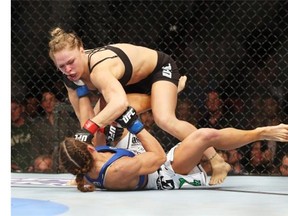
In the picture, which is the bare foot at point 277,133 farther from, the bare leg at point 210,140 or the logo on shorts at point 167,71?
the logo on shorts at point 167,71

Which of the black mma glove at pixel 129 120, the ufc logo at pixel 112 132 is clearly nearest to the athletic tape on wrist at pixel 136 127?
the black mma glove at pixel 129 120

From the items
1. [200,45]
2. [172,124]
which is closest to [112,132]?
[172,124]

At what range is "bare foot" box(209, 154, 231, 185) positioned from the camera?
2.36 meters

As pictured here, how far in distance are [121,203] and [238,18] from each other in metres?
2.04

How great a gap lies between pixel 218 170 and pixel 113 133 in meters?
0.50

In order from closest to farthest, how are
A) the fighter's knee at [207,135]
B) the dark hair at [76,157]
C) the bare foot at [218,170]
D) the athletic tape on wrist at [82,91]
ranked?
1. the dark hair at [76,157]
2. the fighter's knee at [207,135]
3. the bare foot at [218,170]
4. the athletic tape on wrist at [82,91]

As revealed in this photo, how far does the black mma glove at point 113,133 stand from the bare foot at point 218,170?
1.44 feet

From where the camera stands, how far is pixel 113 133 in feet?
8.29

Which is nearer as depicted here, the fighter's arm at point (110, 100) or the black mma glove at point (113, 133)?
the fighter's arm at point (110, 100)

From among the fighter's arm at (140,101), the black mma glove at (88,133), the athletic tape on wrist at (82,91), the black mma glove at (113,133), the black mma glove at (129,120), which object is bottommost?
the black mma glove at (113,133)

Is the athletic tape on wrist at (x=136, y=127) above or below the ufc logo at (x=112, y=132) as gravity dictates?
above

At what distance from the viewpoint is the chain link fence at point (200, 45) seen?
3.42 meters

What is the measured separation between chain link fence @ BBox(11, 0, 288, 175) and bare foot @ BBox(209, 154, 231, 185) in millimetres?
968

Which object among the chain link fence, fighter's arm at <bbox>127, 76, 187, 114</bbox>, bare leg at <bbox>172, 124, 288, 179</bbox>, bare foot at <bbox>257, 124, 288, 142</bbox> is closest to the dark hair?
bare leg at <bbox>172, 124, 288, 179</bbox>
